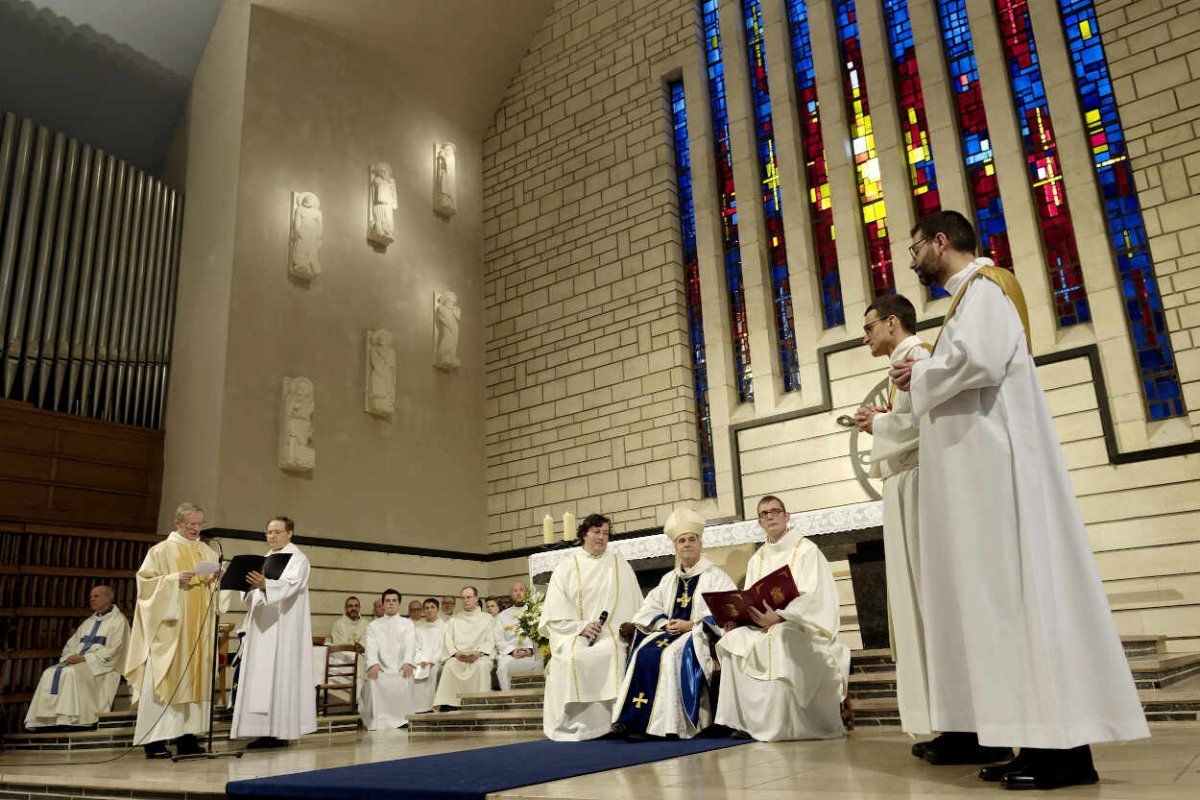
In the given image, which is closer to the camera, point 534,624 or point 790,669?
point 790,669

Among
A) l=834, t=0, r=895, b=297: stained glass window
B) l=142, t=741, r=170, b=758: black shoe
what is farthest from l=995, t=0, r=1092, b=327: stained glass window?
l=142, t=741, r=170, b=758: black shoe

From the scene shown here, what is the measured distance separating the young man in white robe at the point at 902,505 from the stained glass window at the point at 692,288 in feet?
23.0

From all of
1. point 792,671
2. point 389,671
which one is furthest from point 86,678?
point 792,671

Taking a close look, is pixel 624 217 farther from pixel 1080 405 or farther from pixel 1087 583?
pixel 1087 583

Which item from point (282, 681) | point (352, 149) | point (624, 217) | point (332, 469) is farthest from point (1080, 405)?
Result: point (352, 149)

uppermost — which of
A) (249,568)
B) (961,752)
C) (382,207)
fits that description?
(382,207)

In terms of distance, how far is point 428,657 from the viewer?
9.31 meters

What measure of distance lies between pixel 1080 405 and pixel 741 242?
412 cm

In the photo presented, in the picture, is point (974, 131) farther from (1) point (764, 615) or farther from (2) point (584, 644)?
(2) point (584, 644)

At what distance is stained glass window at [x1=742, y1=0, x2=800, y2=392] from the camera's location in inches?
415

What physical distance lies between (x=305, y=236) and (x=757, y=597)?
24.3ft

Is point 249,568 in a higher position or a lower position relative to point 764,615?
higher

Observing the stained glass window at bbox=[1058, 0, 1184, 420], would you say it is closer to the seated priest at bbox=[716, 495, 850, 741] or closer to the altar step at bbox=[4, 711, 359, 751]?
the seated priest at bbox=[716, 495, 850, 741]

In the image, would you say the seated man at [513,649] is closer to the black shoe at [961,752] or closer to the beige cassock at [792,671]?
the beige cassock at [792,671]
